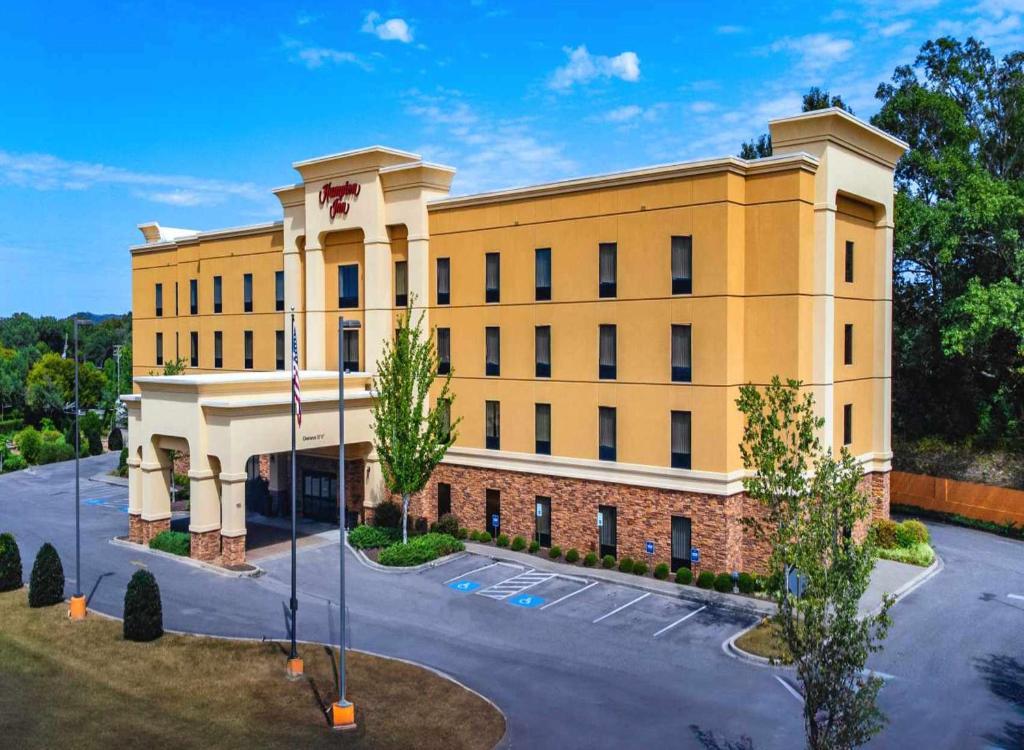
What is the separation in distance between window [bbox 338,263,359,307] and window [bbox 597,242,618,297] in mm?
14298

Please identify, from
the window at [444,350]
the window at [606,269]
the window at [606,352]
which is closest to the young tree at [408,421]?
the window at [444,350]

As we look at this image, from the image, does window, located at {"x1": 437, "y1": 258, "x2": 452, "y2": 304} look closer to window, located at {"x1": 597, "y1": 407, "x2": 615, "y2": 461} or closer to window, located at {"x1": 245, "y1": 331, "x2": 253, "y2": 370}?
window, located at {"x1": 597, "y1": 407, "x2": 615, "y2": 461}

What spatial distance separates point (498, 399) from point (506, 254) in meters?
6.45

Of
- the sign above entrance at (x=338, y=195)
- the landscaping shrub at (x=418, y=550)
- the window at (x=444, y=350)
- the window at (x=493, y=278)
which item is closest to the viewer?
the landscaping shrub at (x=418, y=550)

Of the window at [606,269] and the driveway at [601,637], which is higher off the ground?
the window at [606,269]

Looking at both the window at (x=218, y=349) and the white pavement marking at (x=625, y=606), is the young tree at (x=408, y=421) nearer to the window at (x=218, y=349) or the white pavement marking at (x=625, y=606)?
the white pavement marking at (x=625, y=606)

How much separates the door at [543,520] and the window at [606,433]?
11.4 feet

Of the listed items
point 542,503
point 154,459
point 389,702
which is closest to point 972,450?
point 542,503

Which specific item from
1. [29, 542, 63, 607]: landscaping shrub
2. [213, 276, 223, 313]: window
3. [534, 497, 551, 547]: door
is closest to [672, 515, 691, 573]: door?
[534, 497, 551, 547]: door

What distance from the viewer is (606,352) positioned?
37.3 metres

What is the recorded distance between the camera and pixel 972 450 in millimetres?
48688

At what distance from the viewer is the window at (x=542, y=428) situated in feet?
128

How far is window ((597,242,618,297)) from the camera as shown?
121 feet

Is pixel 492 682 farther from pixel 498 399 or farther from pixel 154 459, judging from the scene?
pixel 154 459
